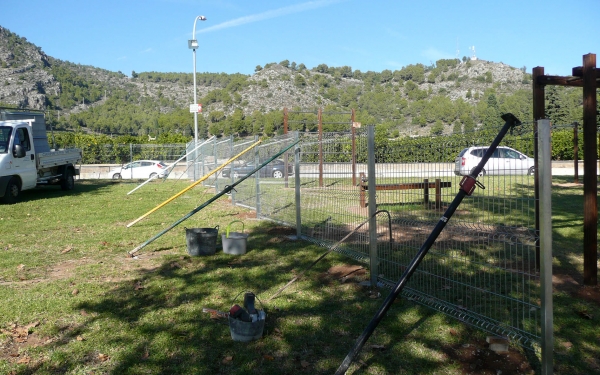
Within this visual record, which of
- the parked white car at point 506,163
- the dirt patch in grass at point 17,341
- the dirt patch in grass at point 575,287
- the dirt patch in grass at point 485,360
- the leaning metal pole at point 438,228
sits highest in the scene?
the parked white car at point 506,163

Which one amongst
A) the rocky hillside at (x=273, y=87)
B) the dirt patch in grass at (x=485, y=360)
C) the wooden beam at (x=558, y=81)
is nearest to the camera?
the dirt patch in grass at (x=485, y=360)

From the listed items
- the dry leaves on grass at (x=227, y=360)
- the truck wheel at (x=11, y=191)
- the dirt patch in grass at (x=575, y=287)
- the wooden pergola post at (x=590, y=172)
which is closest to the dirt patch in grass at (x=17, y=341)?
the dry leaves on grass at (x=227, y=360)

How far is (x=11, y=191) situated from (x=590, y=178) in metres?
14.7

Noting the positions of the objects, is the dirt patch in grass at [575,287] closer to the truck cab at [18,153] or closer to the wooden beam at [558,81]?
the wooden beam at [558,81]

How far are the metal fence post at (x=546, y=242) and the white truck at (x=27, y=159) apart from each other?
14604 mm

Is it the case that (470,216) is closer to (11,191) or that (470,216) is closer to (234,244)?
(234,244)

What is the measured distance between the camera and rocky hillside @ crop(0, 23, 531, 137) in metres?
98.6

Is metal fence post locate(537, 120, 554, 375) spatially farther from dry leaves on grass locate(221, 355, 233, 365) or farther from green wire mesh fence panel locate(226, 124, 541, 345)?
dry leaves on grass locate(221, 355, 233, 365)

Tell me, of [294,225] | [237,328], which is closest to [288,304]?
[237,328]

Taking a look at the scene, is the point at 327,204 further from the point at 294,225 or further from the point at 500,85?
the point at 500,85

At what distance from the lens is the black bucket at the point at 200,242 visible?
754 cm

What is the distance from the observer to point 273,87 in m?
111

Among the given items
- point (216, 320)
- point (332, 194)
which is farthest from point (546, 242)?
point (332, 194)

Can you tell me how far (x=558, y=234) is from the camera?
8.63m
